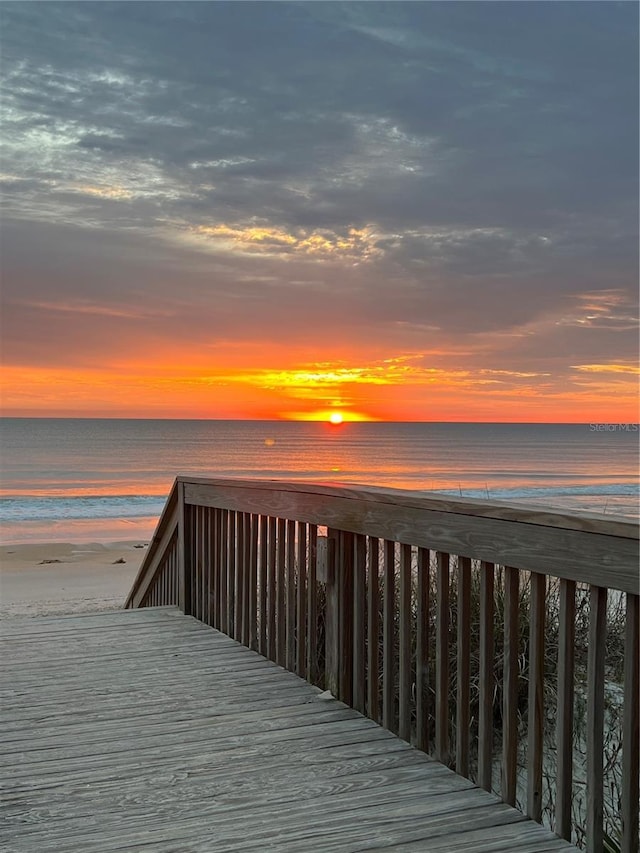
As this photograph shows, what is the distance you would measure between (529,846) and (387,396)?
66.4 metres

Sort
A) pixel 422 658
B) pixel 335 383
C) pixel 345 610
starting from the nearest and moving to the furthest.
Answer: pixel 422 658 < pixel 345 610 < pixel 335 383

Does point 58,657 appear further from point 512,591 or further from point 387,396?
point 387,396

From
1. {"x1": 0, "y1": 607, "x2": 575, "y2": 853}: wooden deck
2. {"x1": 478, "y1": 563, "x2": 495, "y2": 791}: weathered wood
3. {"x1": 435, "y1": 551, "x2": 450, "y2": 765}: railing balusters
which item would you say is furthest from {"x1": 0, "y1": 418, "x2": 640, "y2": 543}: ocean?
{"x1": 478, "y1": 563, "x2": 495, "y2": 791}: weathered wood

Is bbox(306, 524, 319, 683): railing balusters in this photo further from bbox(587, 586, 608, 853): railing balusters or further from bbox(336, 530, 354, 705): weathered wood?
bbox(587, 586, 608, 853): railing balusters

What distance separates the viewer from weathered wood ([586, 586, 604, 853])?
2289 mm

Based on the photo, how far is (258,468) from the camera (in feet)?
151

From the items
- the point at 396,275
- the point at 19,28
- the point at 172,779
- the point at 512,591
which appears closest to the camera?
the point at 512,591

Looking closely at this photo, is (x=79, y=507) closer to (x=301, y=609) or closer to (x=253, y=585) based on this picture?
(x=253, y=585)

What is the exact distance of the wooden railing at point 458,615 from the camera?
2.30 meters

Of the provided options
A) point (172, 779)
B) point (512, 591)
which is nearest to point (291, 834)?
point (172, 779)

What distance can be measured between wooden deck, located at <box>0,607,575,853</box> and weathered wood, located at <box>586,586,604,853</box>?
6.3 inches

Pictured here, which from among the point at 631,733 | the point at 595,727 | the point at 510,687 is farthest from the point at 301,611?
the point at 631,733

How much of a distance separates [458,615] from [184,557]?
3271 mm

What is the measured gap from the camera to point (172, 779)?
2922 mm
